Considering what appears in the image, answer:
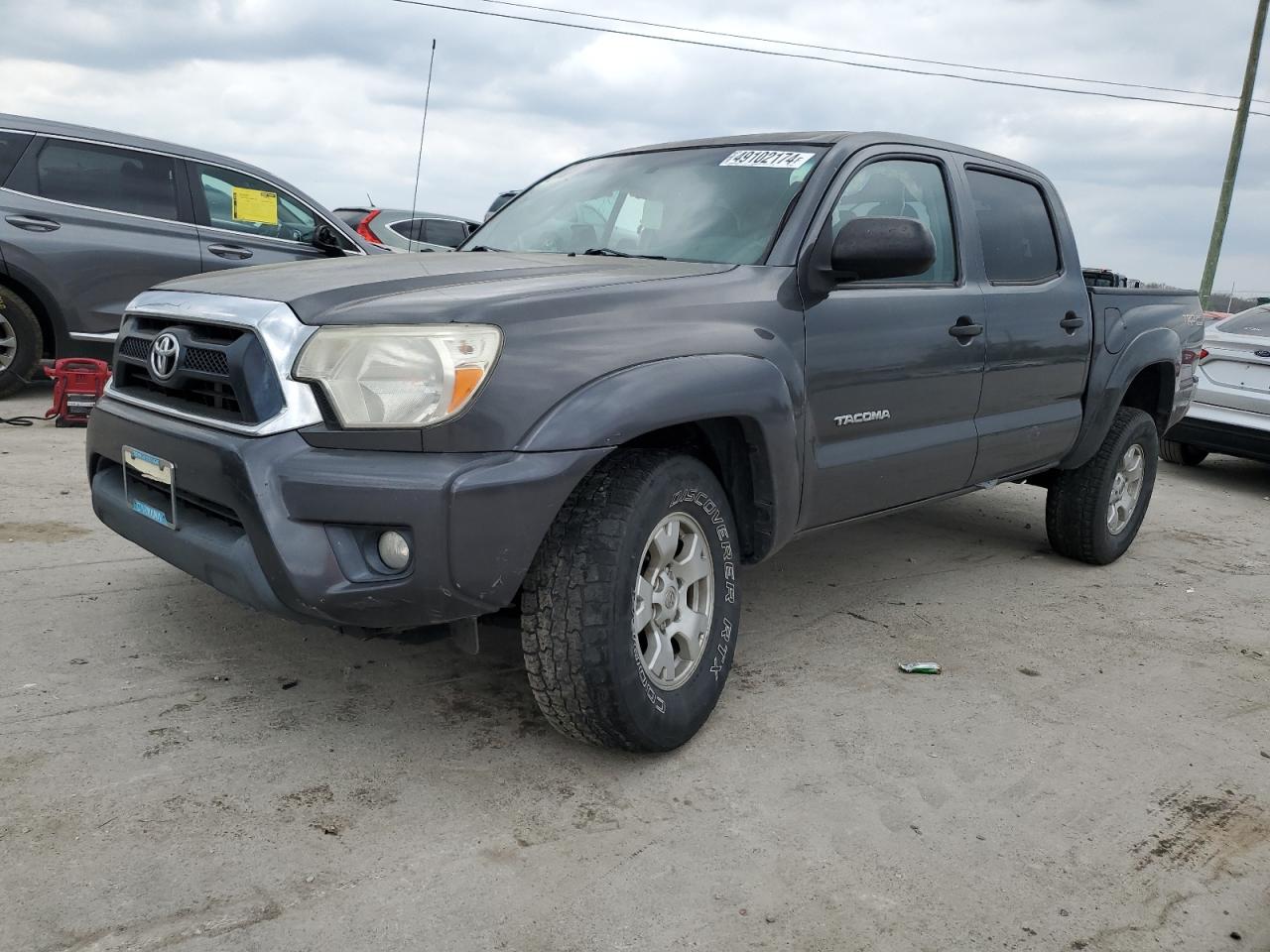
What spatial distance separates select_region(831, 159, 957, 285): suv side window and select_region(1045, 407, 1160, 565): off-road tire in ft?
5.12

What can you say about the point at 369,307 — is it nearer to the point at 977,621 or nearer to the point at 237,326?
the point at 237,326

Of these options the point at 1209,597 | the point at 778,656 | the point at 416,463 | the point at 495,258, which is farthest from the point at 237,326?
the point at 1209,597

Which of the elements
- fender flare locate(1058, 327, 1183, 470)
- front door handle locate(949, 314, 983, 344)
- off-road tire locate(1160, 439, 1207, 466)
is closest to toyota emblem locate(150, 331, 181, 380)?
front door handle locate(949, 314, 983, 344)

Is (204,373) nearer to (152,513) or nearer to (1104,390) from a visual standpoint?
(152,513)

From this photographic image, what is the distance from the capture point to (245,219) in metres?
7.29

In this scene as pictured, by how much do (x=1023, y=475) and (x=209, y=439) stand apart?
336 cm

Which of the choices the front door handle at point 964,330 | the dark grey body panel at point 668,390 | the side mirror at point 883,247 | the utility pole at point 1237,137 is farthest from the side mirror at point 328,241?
the utility pole at point 1237,137

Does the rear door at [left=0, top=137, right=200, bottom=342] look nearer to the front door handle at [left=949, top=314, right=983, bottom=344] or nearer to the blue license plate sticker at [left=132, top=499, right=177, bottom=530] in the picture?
the blue license plate sticker at [left=132, top=499, right=177, bottom=530]

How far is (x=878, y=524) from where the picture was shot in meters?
5.66

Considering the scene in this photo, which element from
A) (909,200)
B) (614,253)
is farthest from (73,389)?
(909,200)

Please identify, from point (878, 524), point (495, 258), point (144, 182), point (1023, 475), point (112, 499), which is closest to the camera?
point (112, 499)

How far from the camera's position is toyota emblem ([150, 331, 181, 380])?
276cm

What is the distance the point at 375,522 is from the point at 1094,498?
147 inches

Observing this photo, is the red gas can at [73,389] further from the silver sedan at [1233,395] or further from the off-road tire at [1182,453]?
the off-road tire at [1182,453]
